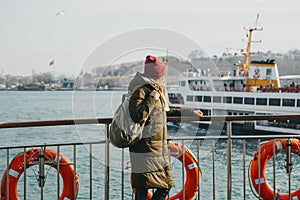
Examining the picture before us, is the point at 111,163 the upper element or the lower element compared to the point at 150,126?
lower

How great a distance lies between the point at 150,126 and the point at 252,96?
25446 mm

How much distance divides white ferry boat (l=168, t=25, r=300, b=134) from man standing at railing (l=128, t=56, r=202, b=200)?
21.4 m

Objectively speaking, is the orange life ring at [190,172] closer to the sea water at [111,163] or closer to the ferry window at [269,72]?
the sea water at [111,163]

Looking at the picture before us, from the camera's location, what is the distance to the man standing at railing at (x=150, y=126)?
3.31 m

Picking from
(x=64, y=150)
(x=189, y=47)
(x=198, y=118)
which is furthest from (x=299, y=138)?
(x=64, y=150)

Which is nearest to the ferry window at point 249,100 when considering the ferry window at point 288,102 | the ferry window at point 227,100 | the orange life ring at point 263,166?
the ferry window at point 227,100

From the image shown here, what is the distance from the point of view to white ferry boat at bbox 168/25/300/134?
26.6m

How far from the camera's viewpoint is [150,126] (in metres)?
3.40

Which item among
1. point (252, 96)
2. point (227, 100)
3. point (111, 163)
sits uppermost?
point (111, 163)

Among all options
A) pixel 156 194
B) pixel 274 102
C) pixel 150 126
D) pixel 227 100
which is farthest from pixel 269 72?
pixel 150 126

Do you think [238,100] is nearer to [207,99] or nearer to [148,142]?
[207,99]

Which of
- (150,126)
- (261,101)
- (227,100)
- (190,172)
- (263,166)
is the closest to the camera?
(150,126)

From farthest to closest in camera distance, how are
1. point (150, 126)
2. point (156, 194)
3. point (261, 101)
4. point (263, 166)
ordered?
point (261, 101)
point (263, 166)
point (156, 194)
point (150, 126)

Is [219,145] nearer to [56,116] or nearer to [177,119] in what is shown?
[177,119]
